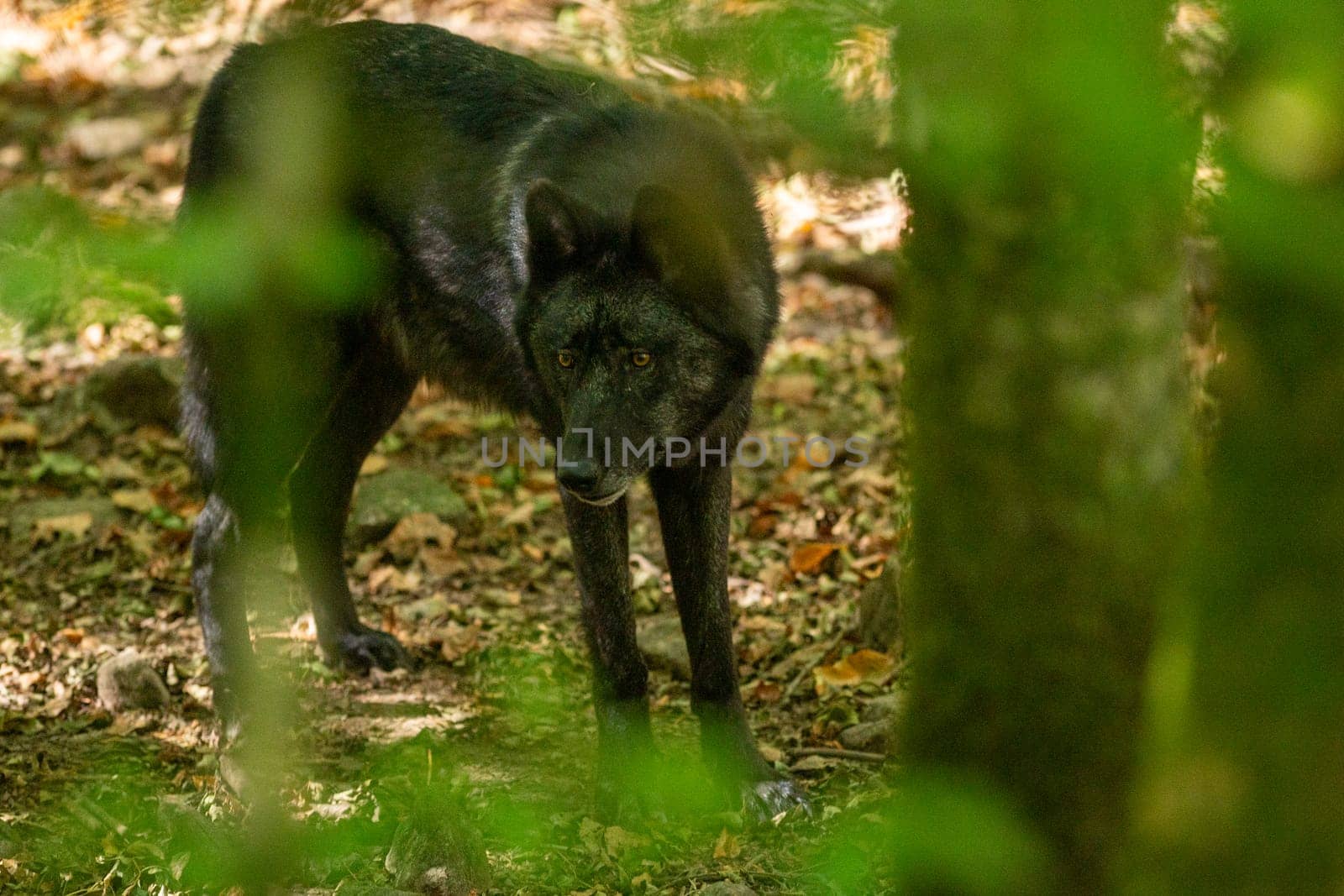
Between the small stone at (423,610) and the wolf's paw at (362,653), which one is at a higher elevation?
the wolf's paw at (362,653)

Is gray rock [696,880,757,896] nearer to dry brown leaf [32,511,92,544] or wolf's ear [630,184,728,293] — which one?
wolf's ear [630,184,728,293]

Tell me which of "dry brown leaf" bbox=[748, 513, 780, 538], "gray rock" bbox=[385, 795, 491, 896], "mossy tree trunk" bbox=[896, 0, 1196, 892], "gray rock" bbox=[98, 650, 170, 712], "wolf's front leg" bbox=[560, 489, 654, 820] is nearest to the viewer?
"mossy tree trunk" bbox=[896, 0, 1196, 892]

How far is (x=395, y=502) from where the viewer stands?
6.85 m

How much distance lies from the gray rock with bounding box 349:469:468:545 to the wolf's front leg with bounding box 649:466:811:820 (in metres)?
2.36

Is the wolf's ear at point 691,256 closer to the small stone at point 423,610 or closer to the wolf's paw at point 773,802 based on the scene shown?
the wolf's paw at point 773,802

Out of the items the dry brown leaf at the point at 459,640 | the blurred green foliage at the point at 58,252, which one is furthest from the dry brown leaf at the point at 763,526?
the blurred green foliage at the point at 58,252

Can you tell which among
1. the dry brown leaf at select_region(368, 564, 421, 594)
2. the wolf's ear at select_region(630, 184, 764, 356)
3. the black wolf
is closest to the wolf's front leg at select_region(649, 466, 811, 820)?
the black wolf

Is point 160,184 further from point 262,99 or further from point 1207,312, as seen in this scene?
point 1207,312

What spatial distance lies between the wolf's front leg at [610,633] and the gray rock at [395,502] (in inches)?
91.4

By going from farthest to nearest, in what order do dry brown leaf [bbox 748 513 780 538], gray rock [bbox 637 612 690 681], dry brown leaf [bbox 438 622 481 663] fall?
1. dry brown leaf [bbox 748 513 780 538]
2. dry brown leaf [bbox 438 622 481 663]
3. gray rock [bbox 637 612 690 681]

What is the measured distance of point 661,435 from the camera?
433 cm

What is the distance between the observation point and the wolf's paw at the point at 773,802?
446 cm

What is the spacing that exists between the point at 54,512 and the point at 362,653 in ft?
7.08

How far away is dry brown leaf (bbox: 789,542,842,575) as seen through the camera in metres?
6.34
